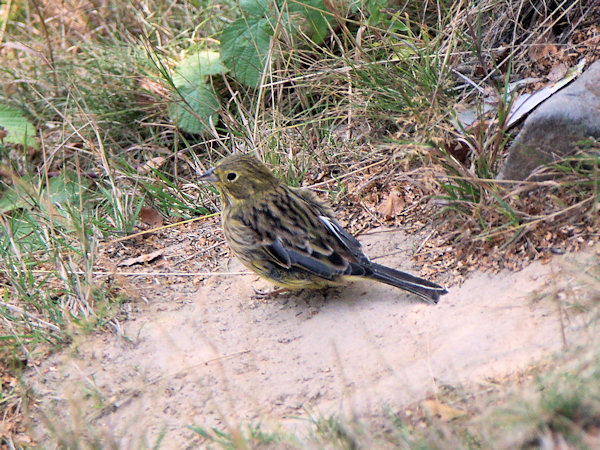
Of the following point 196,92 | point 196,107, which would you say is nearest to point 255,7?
point 196,92

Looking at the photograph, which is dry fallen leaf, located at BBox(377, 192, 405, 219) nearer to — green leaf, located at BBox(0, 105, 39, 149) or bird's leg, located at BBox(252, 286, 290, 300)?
bird's leg, located at BBox(252, 286, 290, 300)

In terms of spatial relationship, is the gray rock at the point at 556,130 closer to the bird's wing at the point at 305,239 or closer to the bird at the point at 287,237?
the bird at the point at 287,237

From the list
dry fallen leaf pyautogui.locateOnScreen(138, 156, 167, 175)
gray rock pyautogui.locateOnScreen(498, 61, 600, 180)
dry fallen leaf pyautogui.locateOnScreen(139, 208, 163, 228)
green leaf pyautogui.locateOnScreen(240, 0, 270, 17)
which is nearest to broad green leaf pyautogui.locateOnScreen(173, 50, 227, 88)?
green leaf pyautogui.locateOnScreen(240, 0, 270, 17)

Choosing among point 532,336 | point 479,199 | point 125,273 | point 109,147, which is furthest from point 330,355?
point 109,147

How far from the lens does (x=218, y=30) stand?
6535 mm

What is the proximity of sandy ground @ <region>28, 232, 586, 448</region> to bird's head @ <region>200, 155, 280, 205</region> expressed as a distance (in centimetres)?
69

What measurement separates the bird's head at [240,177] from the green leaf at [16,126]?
2.73 metres

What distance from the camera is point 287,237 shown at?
417 centimetres

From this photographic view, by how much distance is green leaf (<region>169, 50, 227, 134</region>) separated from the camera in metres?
5.91

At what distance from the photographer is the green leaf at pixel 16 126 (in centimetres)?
623

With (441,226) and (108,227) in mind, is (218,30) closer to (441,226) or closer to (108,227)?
(108,227)

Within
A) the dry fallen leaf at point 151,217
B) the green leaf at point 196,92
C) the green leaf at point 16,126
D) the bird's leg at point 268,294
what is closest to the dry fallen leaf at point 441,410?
the bird's leg at point 268,294

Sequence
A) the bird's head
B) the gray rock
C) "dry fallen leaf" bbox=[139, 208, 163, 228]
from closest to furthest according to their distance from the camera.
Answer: the gray rock
the bird's head
"dry fallen leaf" bbox=[139, 208, 163, 228]

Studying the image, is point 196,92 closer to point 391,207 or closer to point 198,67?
point 198,67
